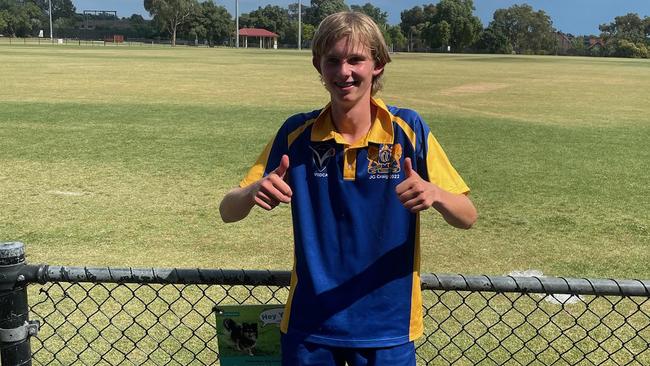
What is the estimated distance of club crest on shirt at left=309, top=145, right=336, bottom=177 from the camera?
201 cm

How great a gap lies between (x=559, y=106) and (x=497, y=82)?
415 inches

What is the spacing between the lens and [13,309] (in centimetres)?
221

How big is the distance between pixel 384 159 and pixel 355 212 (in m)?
0.19

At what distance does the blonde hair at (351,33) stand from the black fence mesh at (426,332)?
1744mm

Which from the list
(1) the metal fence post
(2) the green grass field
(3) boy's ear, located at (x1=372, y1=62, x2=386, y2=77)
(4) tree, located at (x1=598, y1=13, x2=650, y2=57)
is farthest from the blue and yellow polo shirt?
(4) tree, located at (x1=598, y1=13, x2=650, y2=57)

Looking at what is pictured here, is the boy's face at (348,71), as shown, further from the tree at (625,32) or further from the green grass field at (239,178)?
the tree at (625,32)

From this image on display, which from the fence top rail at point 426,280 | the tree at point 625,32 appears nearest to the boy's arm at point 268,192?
the fence top rail at point 426,280

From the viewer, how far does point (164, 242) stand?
5.83 m

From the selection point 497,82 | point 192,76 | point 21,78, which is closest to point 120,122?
point 21,78

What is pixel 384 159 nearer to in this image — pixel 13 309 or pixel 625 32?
pixel 13 309

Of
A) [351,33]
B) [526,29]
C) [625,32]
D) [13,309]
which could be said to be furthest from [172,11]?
[351,33]

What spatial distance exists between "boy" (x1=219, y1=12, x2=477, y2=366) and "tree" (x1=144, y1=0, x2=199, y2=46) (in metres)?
112

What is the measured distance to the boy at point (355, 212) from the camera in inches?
78.0

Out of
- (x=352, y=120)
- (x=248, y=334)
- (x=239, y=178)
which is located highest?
(x=352, y=120)
